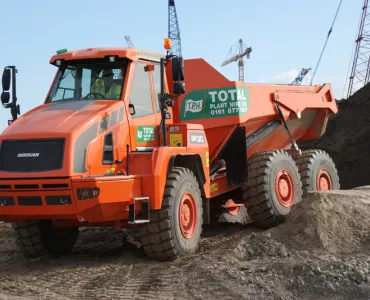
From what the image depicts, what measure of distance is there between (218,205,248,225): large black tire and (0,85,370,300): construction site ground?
0.71 meters

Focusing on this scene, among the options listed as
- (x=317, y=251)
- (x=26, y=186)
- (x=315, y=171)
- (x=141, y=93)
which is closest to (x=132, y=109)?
(x=141, y=93)

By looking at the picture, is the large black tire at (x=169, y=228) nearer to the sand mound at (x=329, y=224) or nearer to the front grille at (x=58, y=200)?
the front grille at (x=58, y=200)

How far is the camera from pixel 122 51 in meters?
7.23

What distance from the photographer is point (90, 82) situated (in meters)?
7.31

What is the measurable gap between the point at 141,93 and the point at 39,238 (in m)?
2.42

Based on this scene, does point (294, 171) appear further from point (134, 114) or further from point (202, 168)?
point (134, 114)

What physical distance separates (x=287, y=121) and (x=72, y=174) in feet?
17.6

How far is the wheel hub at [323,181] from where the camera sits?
34.5 ft

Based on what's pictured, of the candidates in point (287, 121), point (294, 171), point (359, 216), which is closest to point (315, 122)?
point (287, 121)

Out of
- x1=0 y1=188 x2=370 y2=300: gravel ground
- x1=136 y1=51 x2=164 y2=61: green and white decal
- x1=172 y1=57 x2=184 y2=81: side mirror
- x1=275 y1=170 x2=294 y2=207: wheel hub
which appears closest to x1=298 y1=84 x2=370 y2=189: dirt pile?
x1=275 y1=170 x2=294 y2=207: wheel hub

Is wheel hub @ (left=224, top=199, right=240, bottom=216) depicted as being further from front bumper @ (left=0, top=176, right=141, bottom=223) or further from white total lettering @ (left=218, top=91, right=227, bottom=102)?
front bumper @ (left=0, top=176, right=141, bottom=223)

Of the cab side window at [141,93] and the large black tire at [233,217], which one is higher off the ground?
the cab side window at [141,93]

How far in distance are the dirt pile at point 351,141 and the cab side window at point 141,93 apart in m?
13.8

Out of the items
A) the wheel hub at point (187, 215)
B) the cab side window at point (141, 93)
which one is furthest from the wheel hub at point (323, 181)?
the cab side window at point (141, 93)
